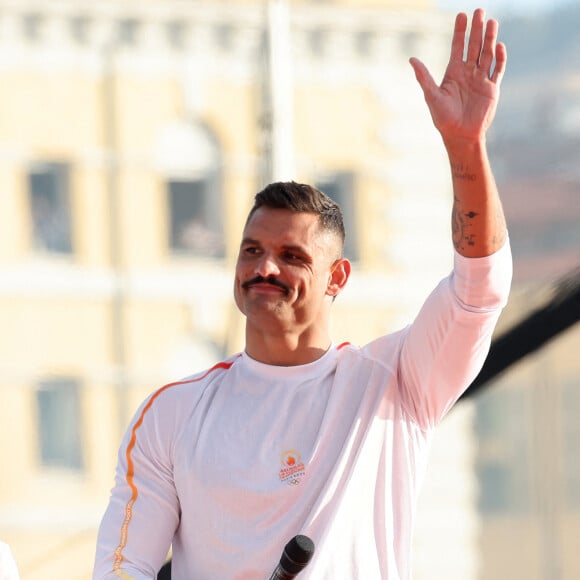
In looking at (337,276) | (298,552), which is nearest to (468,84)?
(337,276)

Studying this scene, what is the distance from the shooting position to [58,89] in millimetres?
7484

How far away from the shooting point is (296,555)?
4.45 ft

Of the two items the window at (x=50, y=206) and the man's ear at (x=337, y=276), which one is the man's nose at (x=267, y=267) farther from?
the window at (x=50, y=206)

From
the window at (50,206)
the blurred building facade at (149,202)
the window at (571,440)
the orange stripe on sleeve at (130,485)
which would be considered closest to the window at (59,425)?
the blurred building facade at (149,202)

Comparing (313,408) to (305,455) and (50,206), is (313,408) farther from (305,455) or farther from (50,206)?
(50,206)

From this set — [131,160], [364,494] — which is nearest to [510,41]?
[131,160]

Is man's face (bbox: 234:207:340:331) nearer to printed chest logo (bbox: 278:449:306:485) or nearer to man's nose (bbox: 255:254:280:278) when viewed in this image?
man's nose (bbox: 255:254:280:278)

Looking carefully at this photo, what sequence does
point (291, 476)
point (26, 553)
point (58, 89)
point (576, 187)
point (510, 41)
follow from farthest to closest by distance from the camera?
point (58, 89) → point (26, 553) → point (510, 41) → point (576, 187) → point (291, 476)

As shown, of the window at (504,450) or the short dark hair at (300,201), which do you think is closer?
the short dark hair at (300,201)

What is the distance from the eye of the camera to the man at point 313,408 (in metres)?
1.53

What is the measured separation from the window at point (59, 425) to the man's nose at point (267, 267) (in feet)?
19.3

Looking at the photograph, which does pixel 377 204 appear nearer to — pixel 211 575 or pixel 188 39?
pixel 188 39

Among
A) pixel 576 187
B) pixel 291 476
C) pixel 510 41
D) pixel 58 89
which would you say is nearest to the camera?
pixel 291 476

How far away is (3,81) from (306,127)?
6.01 ft
